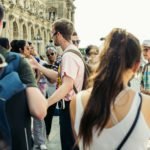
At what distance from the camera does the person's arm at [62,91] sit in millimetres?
4785

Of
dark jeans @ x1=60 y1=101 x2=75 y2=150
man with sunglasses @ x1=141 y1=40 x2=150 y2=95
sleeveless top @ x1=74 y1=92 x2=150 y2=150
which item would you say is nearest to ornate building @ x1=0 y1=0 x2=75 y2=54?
man with sunglasses @ x1=141 y1=40 x2=150 y2=95

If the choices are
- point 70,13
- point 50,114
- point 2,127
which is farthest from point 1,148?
point 70,13

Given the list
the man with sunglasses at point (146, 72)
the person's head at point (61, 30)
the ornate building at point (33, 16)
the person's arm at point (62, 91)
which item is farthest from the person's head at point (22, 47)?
the ornate building at point (33, 16)

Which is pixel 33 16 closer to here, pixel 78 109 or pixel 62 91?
pixel 62 91

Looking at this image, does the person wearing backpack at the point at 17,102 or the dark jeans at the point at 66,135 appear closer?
the person wearing backpack at the point at 17,102

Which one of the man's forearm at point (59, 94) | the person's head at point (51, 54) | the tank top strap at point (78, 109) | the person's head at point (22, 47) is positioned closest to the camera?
the tank top strap at point (78, 109)

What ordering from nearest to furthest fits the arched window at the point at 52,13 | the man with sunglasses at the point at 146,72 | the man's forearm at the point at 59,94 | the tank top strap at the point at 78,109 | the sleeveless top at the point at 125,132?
the sleeveless top at the point at 125,132
the tank top strap at the point at 78,109
the man's forearm at the point at 59,94
the man with sunglasses at the point at 146,72
the arched window at the point at 52,13

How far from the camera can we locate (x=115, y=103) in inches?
109

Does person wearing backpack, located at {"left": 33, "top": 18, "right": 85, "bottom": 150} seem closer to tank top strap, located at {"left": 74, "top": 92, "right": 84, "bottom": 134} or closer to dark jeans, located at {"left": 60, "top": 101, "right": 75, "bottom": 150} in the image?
dark jeans, located at {"left": 60, "top": 101, "right": 75, "bottom": 150}

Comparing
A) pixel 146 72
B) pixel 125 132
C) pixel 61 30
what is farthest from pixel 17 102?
pixel 146 72

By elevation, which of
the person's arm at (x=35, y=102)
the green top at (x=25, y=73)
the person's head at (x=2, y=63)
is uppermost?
the person's head at (x=2, y=63)

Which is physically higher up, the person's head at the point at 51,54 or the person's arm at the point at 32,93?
the person's arm at the point at 32,93

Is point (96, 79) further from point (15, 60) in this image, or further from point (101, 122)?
point (15, 60)

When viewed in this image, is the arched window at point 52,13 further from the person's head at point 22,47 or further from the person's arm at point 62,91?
the person's arm at point 62,91
